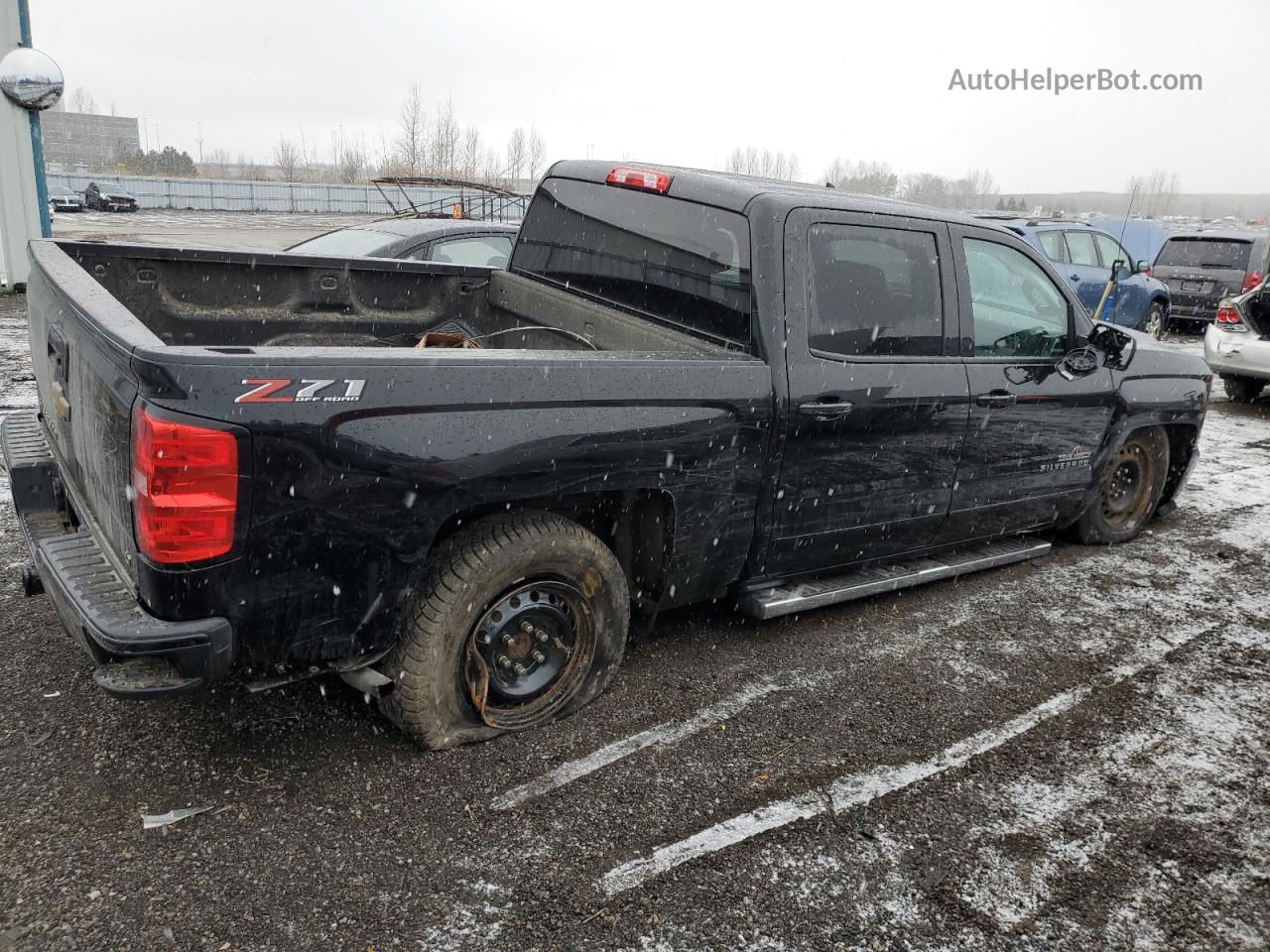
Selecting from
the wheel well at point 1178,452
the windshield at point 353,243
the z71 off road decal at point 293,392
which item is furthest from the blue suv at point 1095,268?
the z71 off road decal at point 293,392

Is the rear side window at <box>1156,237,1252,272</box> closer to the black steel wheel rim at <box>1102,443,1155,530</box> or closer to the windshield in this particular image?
the black steel wheel rim at <box>1102,443,1155,530</box>

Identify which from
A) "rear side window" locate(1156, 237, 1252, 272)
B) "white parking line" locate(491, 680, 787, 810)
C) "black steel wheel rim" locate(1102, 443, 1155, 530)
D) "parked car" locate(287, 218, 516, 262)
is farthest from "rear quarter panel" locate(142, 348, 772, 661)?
"rear side window" locate(1156, 237, 1252, 272)

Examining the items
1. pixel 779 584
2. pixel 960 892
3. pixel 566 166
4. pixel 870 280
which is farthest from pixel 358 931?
pixel 566 166

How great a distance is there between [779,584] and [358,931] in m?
2.13

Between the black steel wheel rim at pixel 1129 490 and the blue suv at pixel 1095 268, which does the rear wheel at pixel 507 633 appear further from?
the blue suv at pixel 1095 268

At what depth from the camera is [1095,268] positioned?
13.0 meters

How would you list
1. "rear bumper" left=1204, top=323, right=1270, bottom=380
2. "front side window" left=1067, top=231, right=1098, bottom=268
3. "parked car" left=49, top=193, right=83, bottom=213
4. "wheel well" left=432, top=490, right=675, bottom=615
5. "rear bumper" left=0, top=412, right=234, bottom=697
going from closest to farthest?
"rear bumper" left=0, top=412, right=234, bottom=697 → "wheel well" left=432, top=490, right=675, bottom=615 → "rear bumper" left=1204, top=323, right=1270, bottom=380 → "front side window" left=1067, top=231, right=1098, bottom=268 → "parked car" left=49, top=193, right=83, bottom=213

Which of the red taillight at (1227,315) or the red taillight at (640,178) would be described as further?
the red taillight at (1227,315)

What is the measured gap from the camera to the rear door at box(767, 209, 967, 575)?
3.54 meters

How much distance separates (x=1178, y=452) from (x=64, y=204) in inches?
1754

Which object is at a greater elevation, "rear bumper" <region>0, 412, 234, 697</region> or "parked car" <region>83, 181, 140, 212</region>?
"rear bumper" <region>0, 412, 234, 697</region>

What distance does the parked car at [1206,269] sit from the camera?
613 inches

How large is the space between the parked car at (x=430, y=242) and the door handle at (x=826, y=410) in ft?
13.4

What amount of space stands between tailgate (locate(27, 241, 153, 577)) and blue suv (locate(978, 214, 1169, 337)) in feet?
36.6
